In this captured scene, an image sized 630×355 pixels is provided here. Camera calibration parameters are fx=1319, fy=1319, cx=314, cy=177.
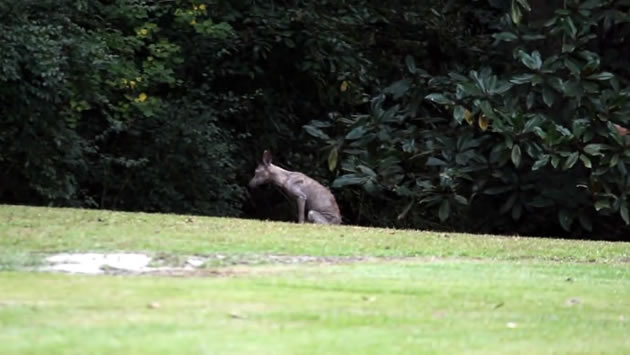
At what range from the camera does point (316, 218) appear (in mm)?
18297

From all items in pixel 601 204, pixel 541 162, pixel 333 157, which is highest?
pixel 541 162

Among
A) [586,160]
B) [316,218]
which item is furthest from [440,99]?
[316,218]

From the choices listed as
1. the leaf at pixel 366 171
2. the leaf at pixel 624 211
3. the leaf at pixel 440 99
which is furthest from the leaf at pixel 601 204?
the leaf at pixel 366 171

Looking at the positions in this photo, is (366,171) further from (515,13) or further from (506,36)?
(515,13)

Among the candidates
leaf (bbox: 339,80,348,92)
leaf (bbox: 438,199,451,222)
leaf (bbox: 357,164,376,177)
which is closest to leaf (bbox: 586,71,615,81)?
leaf (bbox: 438,199,451,222)

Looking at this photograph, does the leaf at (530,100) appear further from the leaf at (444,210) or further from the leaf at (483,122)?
the leaf at (444,210)

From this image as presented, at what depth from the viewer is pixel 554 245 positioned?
49.6 feet

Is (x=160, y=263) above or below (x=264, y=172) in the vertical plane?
below

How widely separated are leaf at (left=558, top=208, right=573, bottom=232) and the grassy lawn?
4.73 meters

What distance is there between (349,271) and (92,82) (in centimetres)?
901

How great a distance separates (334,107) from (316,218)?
239 inches

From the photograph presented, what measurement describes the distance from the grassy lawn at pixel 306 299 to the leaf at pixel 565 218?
4.73m

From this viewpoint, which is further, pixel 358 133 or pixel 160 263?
pixel 358 133

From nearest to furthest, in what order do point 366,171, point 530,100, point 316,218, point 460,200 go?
point 316,218, point 530,100, point 460,200, point 366,171
